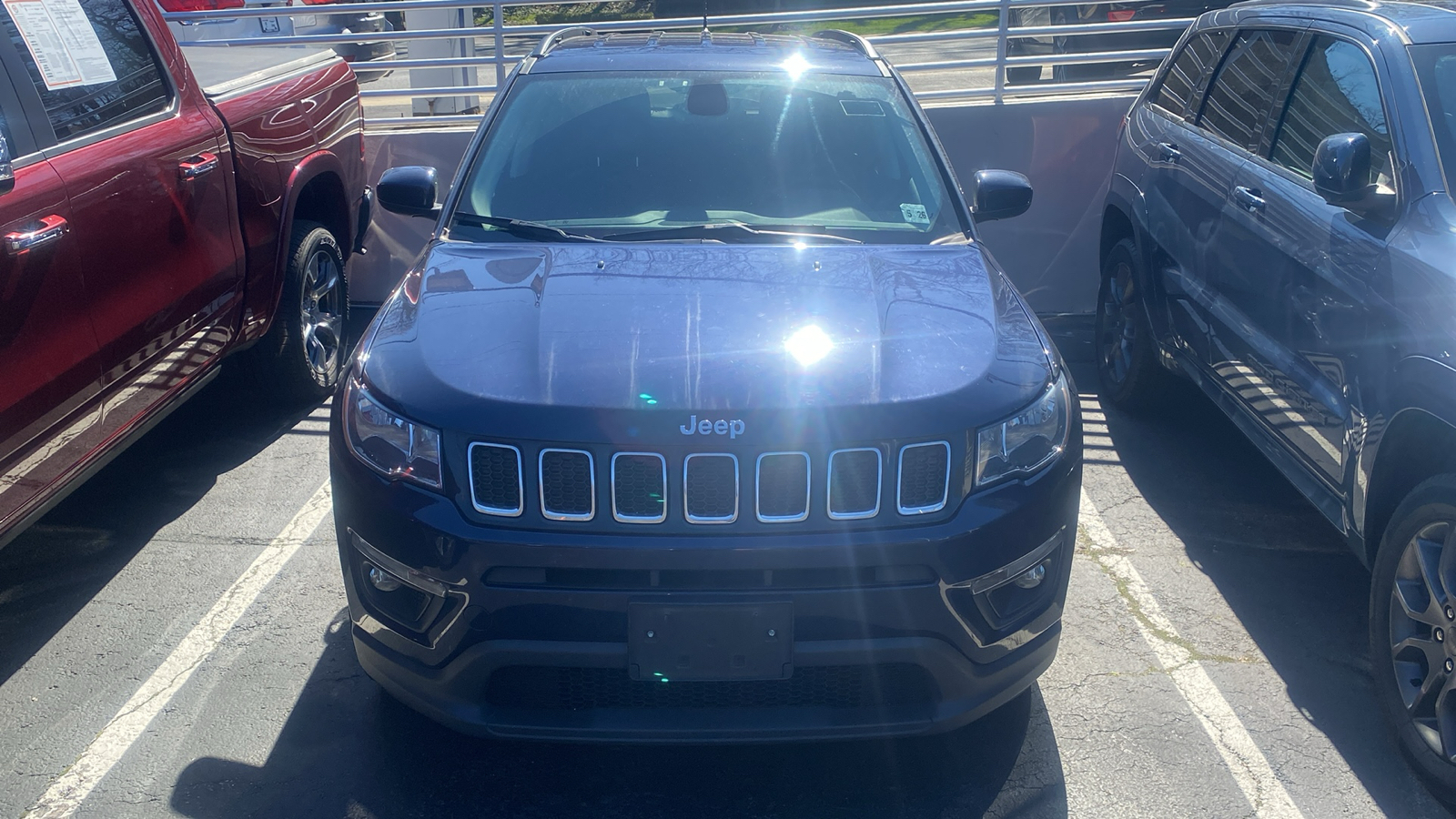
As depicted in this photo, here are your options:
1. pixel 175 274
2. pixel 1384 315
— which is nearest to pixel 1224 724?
pixel 1384 315

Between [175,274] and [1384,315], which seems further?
[175,274]

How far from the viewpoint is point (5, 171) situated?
11.2 feet

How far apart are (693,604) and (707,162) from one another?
5.91 ft

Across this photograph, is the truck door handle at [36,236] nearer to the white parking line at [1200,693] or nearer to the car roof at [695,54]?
the car roof at [695,54]

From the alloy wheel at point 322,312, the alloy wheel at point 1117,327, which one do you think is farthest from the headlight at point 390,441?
the alloy wheel at point 1117,327

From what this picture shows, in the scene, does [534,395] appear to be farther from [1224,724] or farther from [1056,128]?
[1056,128]

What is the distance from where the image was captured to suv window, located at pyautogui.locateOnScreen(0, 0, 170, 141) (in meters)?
3.87

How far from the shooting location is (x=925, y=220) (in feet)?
12.7

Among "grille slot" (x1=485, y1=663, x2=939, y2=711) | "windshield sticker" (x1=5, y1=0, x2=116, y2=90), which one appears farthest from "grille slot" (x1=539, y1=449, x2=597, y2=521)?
"windshield sticker" (x1=5, y1=0, x2=116, y2=90)

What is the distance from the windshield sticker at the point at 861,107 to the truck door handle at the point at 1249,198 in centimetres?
132

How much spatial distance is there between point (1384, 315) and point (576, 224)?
2.27 m

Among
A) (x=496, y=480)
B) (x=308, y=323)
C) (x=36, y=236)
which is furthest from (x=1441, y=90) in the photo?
(x=308, y=323)

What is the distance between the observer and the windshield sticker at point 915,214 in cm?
386

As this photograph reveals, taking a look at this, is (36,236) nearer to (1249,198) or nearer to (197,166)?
(197,166)
